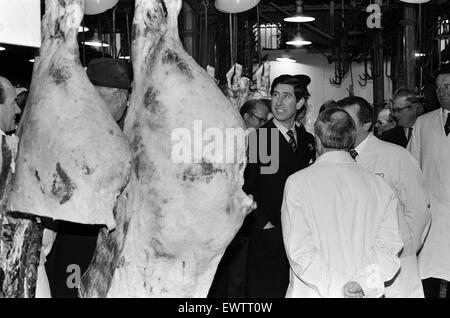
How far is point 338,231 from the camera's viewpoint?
3709 millimetres

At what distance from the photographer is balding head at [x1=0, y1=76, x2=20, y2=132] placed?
3125 millimetres

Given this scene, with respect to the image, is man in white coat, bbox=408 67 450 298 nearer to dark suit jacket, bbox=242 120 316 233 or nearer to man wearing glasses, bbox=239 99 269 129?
dark suit jacket, bbox=242 120 316 233

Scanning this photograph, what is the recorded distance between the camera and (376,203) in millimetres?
3752

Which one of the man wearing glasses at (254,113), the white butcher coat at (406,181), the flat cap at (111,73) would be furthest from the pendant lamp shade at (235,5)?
the flat cap at (111,73)

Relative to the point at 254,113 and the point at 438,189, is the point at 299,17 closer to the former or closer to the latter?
the point at 254,113

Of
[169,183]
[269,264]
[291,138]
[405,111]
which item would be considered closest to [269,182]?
[291,138]

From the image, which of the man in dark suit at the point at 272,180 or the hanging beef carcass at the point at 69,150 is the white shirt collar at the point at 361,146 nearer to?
the man in dark suit at the point at 272,180

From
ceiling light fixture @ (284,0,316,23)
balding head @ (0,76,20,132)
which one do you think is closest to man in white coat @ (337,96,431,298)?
balding head @ (0,76,20,132)

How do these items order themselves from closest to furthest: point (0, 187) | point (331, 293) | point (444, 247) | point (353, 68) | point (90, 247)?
point (0, 187) < point (90, 247) < point (331, 293) < point (444, 247) < point (353, 68)

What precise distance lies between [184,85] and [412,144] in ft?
12.8

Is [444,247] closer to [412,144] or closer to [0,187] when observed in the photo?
[412,144]

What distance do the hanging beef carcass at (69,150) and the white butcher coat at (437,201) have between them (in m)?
3.62

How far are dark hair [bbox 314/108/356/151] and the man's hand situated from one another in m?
0.66

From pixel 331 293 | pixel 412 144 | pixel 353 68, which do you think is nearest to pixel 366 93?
pixel 353 68
